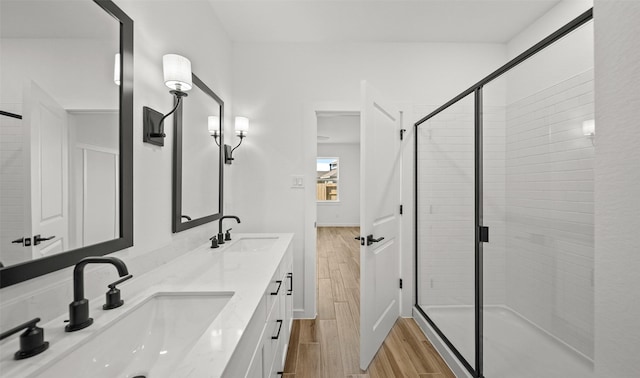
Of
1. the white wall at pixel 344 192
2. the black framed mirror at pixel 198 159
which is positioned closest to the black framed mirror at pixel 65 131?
the black framed mirror at pixel 198 159

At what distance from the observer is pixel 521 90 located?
1759mm

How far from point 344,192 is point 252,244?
6708mm

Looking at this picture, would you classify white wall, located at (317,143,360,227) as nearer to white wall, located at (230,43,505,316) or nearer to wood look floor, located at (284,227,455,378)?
wood look floor, located at (284,227,455,378)

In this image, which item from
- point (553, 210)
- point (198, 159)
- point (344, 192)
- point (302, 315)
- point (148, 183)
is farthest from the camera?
point (344, 192)

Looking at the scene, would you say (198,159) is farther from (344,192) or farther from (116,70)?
(344,192)

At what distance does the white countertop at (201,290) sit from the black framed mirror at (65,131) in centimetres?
19

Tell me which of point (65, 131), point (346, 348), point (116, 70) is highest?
point (116, 70)

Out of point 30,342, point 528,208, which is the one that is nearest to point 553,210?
point 528,208

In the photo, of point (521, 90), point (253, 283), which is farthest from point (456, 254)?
point (253, 283)

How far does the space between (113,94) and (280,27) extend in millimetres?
1808

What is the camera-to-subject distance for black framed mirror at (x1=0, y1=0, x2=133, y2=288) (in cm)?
74

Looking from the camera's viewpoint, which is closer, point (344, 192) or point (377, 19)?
point (377, 19)

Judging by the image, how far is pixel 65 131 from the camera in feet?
2.91

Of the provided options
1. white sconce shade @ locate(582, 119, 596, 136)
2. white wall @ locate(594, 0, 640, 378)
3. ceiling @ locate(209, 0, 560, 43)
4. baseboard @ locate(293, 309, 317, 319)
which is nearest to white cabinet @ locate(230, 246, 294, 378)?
white wall @ locate(594, 0, 640, 378)
